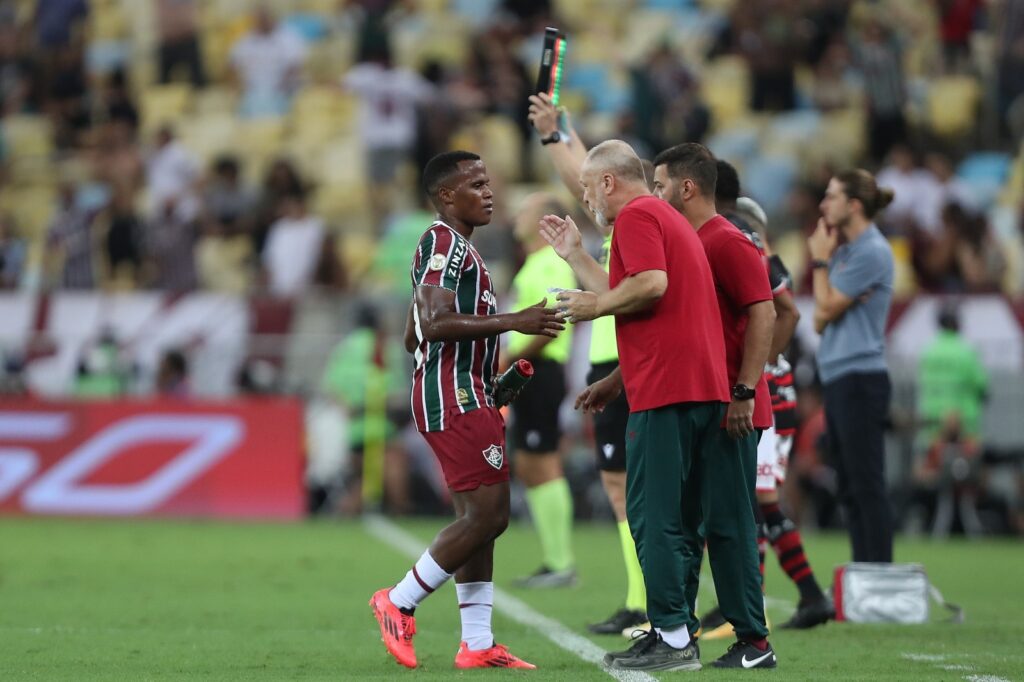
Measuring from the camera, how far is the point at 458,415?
7344mm

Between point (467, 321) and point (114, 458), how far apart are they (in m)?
10.9

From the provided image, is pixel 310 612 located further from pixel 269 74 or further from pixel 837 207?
pixel 269 74

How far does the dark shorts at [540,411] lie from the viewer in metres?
11.7

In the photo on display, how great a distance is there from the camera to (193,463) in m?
17.3

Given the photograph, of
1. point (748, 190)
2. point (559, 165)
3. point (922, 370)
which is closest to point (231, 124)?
point (748, 190)

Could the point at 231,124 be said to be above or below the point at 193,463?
above

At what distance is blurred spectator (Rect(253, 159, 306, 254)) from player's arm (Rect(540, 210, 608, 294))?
44.7 ft

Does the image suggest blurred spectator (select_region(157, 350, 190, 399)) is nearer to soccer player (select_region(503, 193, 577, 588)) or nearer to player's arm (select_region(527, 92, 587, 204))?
soccer player (select_region(503, 193, 577, 588))

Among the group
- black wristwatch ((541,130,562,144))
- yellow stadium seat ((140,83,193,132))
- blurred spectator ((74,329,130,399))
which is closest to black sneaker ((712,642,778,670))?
black wristwatch ((541,130,562,144))

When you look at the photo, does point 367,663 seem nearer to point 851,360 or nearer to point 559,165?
point 559,165

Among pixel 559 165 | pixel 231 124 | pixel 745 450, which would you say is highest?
pixel 231 124

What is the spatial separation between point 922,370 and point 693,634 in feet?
34.4

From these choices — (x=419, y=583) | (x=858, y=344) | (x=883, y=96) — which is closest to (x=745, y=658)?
(x=419, y=583)

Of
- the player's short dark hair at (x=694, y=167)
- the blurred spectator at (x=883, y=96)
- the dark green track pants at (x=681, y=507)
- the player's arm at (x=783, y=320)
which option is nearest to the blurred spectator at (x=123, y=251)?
the blurred spectator at (x=883, y=96)
